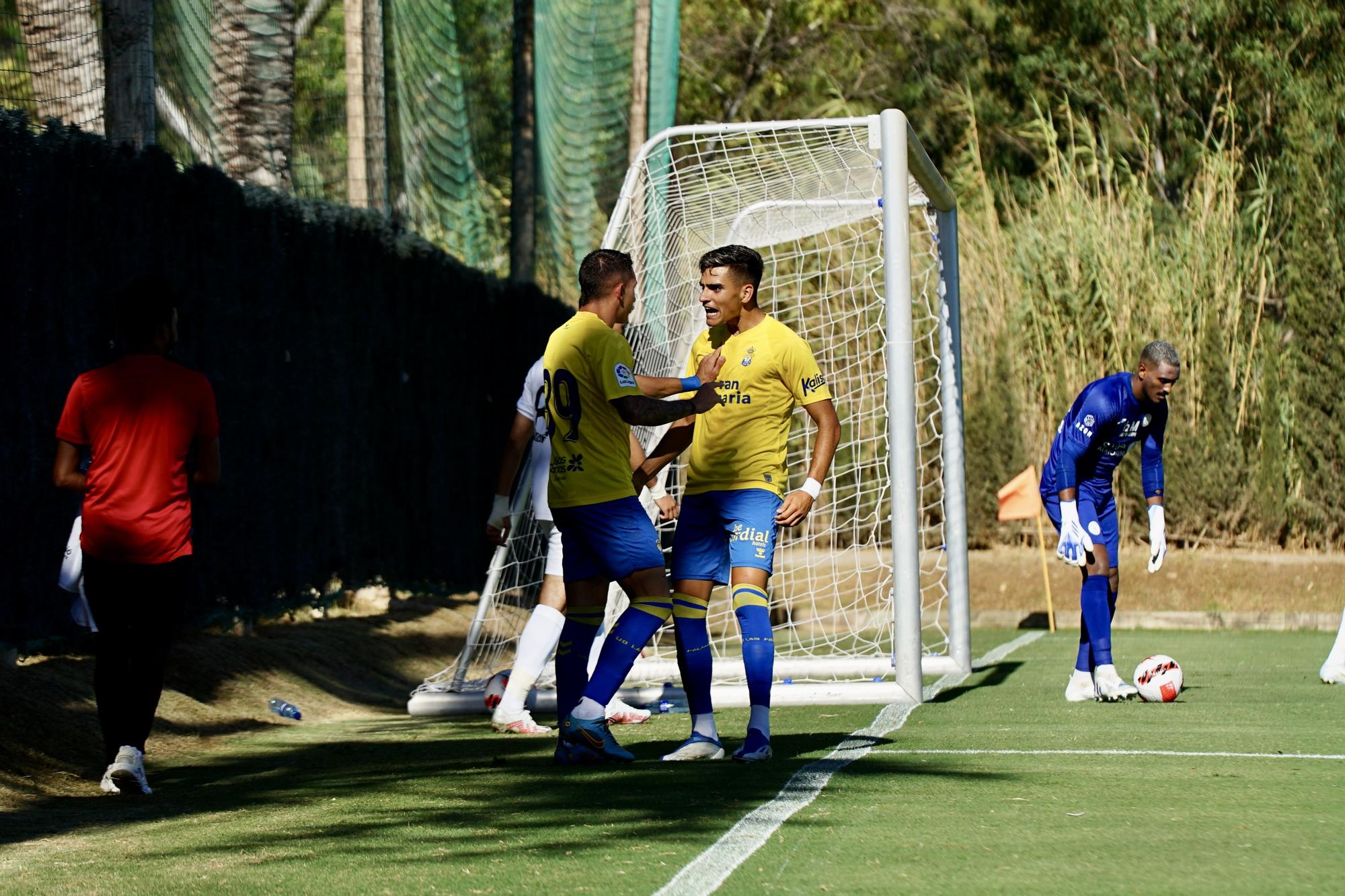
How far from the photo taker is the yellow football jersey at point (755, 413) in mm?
7109

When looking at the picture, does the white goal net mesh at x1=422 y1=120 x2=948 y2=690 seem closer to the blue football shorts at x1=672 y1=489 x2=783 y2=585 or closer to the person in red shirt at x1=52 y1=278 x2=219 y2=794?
the blue football shorts at x1=672 y1=489 x2=783 y2=585

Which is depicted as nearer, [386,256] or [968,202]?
[386,256]

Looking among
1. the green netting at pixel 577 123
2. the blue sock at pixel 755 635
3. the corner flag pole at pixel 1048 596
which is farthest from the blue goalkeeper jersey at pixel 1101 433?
the green netting at pixel 577 123

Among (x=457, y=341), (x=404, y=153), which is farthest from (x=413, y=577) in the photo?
(x=404, y=153)

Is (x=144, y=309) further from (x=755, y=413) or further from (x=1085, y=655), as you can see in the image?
(x=1085, y=655)

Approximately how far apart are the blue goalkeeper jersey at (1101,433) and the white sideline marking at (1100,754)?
104 inches

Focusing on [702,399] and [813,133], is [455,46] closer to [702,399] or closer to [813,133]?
[813,133]

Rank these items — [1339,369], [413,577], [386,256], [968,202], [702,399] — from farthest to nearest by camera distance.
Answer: [968,202]
[1339,369]
[413,577]
[386,256]
[702,399]

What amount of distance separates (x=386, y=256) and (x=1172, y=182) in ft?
61.0

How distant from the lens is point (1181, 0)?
27.1 meters

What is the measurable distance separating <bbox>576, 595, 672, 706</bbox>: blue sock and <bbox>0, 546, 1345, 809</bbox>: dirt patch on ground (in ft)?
7.56

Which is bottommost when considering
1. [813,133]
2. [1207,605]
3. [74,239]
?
[1207,605]

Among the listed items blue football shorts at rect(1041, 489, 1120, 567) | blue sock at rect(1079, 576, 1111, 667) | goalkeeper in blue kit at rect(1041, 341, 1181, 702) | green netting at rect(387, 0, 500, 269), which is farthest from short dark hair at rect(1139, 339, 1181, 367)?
green netting at rect(387, 0, 500, 269)

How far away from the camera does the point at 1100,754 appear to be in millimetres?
6961
